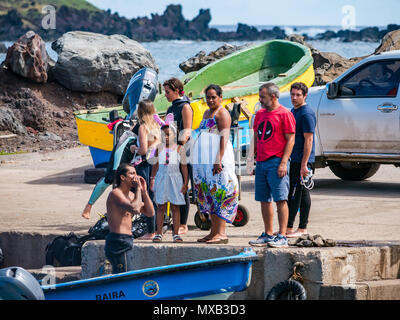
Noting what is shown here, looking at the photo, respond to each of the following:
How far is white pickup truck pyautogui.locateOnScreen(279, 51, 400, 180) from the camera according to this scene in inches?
469

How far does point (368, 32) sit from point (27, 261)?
494 feet

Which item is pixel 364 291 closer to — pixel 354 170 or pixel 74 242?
pixel 74 242

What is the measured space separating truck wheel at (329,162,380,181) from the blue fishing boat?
21.5ft

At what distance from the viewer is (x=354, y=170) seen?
44.8ft

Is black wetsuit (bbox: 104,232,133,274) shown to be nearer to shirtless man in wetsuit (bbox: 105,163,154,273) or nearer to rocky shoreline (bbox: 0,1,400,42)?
shirtless man in wetsuit (bbox: 105,163,154,273)

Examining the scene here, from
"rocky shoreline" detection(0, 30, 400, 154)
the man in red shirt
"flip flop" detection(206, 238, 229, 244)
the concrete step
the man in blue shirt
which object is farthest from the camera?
"rocky shoreline" detection(0, 30, 400, 154)

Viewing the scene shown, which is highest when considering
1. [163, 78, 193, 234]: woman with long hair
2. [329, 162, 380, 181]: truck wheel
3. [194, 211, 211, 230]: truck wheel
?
[163, 78, 193, 234]: woman with long hair

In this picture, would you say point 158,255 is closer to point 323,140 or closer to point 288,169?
point 288,169

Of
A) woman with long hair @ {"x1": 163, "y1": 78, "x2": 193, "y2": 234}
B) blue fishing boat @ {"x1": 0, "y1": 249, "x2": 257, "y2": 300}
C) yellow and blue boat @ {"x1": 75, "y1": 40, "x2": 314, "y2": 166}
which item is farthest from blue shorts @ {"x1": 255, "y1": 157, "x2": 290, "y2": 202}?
yellow and blue boat @ {"x1": 75, "y1": 40, "x2": 314, "y2": 166}

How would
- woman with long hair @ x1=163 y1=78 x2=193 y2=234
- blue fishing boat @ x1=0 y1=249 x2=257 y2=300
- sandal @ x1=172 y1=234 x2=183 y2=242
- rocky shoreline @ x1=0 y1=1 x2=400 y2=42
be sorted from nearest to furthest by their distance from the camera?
blue fishing boat @ x1=0 y1=249 x2=257 y2=300, sandal @ x1=172 y1=234 x2=183 y2=242, woman with long hair @ x1=163 y1=78 x2=193 y2=234, rocky shoreline @ x1=0 y1=1 x2=400 y2=42

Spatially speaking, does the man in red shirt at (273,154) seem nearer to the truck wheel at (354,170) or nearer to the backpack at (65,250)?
the backpack at (65,250)

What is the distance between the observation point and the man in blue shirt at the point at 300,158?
28.5ft

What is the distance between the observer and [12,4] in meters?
190
